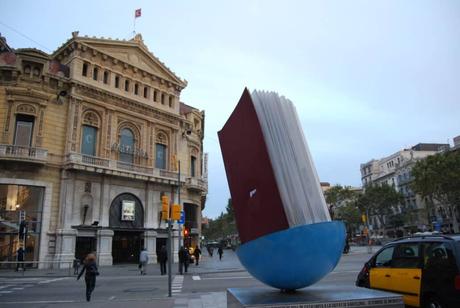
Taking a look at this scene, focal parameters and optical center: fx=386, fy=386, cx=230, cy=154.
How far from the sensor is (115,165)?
34.9 meters

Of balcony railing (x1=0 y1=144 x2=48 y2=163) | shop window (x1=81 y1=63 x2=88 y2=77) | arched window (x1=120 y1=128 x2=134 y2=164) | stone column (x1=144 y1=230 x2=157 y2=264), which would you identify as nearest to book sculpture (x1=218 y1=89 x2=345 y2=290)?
balcony railing (x1=0 y1=144 x2=48 y2=163)

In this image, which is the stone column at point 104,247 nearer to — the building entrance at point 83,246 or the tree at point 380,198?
the building entrance at point 83,246

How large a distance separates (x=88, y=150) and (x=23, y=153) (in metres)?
5.64

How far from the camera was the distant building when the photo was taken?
80.7m

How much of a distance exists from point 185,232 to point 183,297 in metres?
25.6

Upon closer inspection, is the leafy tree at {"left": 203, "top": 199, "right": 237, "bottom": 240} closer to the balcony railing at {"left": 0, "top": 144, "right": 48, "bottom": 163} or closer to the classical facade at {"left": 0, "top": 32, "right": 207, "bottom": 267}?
the classical facade at {"left": 0, "top": 32, "right": 207, "bottom": 267}

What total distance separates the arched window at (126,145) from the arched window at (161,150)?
10.2 feet

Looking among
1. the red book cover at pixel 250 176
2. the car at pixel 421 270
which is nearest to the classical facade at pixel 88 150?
the car at pixel 421 270

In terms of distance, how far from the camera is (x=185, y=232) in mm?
39000

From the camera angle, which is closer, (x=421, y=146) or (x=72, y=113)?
(x=72, y=113)

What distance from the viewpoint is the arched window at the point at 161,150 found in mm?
40531

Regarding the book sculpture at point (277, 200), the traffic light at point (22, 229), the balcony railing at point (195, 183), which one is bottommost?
the book sculpture at point (277, 200)

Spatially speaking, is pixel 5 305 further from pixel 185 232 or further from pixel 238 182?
pixel 185 232

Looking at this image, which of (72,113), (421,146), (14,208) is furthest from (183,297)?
(421,146)
